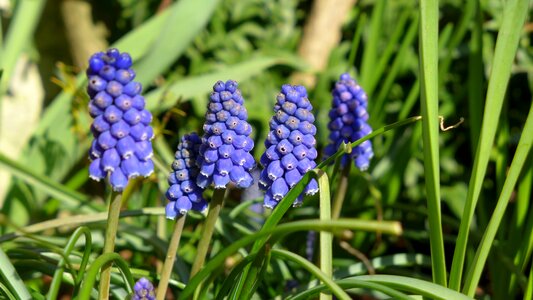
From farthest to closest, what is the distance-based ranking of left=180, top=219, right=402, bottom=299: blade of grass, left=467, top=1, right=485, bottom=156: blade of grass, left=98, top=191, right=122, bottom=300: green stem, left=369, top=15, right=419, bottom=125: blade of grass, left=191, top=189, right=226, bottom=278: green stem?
left=369, top=15, right=419, bottom=125: blade of grass
left=467, top=1, right=485, bottom=156: blade of grass
left=191, top=189, right=226, bottom=278: green stem
left=98, top=191, right=122, bottom=300: green stem
left=180, top=219, right=402, bottom=299: blade of grass

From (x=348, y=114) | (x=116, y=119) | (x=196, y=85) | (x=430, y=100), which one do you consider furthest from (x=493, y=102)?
(x=196, y=85)

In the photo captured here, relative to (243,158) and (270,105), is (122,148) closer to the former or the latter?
(243,158)

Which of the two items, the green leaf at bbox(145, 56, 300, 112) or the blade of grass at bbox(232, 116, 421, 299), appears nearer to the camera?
the blade of grass at bbox(232, 116, 421, 299)

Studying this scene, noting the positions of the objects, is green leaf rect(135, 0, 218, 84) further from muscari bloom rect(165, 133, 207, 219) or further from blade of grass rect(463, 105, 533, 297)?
blade of grass rect(463, 105, 533, 297)

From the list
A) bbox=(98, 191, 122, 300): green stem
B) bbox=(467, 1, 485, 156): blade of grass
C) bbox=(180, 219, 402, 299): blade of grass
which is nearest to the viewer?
bbox=(180, 219, 402, 299): blade of grass

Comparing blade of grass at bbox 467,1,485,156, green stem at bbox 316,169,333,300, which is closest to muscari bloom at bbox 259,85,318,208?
green stem at bbox 316,169,333,300
